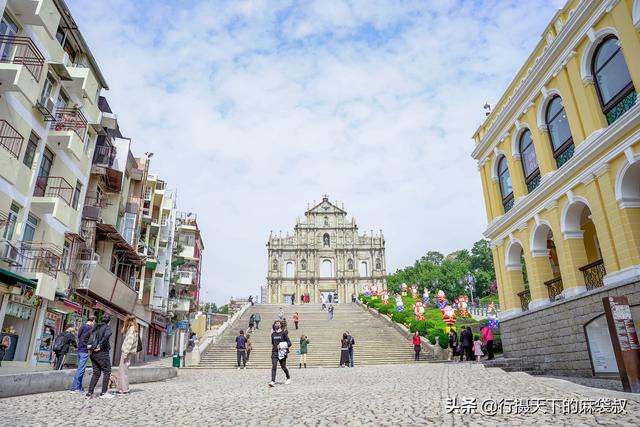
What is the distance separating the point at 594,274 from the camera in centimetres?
1259

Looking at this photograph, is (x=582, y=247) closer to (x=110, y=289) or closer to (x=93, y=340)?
(x=93, y=340)

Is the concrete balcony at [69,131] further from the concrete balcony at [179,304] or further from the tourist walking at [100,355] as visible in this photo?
the concrete balcony at [179,304]

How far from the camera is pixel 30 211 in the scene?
50.0 ft

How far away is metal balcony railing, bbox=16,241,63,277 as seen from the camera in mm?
14344

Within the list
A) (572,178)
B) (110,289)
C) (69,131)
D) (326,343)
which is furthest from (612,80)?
(110,289)

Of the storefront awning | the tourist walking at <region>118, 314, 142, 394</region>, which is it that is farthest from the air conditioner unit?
the tourist walking at <region>118, 314, 142, 394</region>

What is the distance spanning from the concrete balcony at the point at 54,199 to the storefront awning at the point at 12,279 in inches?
111

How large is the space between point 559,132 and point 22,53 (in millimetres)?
17961

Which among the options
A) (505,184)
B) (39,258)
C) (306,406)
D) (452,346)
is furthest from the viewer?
(452,346)

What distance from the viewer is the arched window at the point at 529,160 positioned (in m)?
15.8

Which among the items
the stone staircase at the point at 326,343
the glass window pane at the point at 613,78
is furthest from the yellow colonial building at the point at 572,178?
the stone staircase at the point at 326,343

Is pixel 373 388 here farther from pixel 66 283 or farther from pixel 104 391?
pixel 66 283

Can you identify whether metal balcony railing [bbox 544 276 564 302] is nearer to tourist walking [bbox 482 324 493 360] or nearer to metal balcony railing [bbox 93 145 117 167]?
tourist walking [bbox 482 324 493 360]

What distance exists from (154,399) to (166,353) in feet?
102
